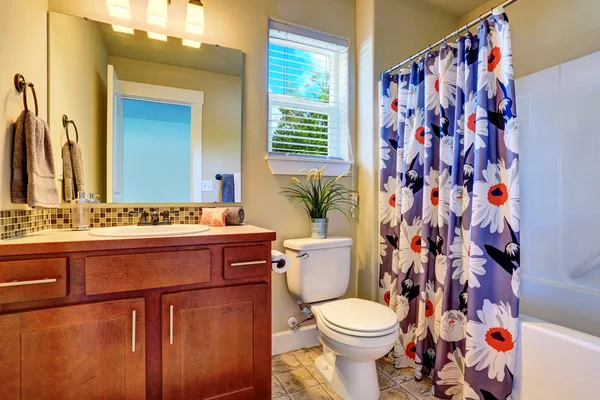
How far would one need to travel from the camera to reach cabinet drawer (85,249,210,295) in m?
1.08

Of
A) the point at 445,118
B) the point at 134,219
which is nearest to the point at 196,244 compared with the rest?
the point at 134,219

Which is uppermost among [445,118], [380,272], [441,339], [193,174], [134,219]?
[445,118]

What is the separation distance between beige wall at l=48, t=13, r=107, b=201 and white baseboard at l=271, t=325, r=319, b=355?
4.47ft

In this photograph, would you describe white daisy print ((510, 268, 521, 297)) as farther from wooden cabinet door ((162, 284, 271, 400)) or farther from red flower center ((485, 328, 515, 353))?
wooden cabinet door ((162, 284, 271, 400))

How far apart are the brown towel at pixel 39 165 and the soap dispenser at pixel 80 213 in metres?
0.14

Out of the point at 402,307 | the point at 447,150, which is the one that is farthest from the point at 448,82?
the point at 402,307

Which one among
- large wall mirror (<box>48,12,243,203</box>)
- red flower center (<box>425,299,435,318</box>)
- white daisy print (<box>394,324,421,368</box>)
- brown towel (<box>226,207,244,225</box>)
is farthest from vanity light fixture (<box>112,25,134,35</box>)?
white daisy print (<box>394,324,421,368</box>)

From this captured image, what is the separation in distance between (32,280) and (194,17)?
1513 millimetres

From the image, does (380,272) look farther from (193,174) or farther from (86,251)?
(86,251)

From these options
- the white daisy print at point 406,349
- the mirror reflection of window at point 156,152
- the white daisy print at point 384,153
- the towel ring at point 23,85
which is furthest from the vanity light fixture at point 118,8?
the white daisy print at point 406,349

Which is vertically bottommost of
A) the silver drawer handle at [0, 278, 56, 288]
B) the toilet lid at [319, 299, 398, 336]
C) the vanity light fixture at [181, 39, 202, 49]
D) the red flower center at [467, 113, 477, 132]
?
the toilet lid at [319, 299, 398, 336]

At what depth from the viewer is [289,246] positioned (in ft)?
6.01

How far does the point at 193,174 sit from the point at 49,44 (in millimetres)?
905

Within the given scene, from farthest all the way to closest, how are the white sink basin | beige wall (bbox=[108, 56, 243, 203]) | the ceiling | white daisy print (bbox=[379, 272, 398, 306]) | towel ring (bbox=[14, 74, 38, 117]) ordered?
the ceiling → white daisy print (bbox=[379, 272, 398, 306]) → beige wall (bbox=[108, 56, 243, 203]) → the white sink basin → towel ring (bbox=[14, 74, 38, 117])
